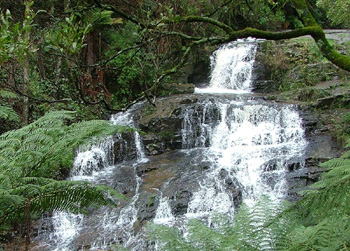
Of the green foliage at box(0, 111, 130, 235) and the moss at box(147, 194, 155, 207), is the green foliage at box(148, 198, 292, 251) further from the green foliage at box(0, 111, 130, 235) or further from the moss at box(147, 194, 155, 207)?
the moss at box(147, 194, 155, 207)

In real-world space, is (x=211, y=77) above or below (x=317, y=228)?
above

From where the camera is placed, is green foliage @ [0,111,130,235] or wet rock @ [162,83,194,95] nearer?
green foliage @ [0,111,130,235]

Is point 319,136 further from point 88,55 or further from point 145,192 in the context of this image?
point 88,55

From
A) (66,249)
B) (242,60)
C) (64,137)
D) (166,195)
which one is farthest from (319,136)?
(64,137)

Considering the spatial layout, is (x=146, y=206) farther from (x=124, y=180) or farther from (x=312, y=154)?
(x=312, y=154)

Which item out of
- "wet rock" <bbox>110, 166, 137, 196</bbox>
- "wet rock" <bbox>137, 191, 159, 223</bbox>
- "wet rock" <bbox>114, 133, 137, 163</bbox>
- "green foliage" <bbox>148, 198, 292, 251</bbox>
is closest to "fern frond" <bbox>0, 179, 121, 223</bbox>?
"green foliage" <bbox>148, 198, 292, 251</bbox>

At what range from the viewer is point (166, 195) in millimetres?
6949

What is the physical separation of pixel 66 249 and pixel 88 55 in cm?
716

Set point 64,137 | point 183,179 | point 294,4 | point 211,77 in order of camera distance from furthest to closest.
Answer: point 211,77 < point 183,179 < point 294,4 < point 64,137

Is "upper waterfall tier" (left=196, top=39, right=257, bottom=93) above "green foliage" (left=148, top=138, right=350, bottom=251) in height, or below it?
above

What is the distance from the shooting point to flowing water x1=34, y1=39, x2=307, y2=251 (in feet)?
21.0

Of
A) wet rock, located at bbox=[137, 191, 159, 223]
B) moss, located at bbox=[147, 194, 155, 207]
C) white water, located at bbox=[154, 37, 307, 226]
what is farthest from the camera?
white water, located at bbox=[154, 37, 307, 226]

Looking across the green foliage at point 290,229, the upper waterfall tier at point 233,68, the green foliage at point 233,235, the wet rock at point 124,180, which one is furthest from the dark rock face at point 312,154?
the green foliage at point 290,229

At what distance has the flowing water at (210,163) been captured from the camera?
6.40 meters
